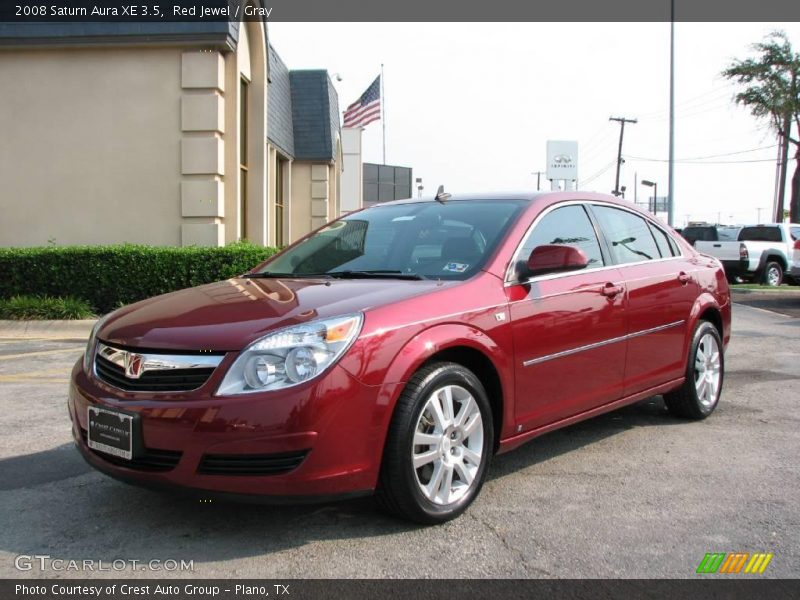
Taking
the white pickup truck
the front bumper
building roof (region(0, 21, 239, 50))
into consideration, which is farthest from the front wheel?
the front bumper

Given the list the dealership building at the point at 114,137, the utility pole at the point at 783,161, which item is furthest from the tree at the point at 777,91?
the dealership building at the point at 114,137

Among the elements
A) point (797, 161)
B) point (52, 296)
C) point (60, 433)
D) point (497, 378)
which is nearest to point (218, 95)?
point (52, 296)

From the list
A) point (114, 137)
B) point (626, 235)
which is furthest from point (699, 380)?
point (114, 137)

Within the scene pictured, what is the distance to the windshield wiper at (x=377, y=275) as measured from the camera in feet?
13.1

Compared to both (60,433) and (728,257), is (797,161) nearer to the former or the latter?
(728,257)

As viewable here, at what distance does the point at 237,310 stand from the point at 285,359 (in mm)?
522

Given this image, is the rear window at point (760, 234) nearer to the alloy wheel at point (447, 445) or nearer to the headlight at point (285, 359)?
the alloy wheel at point (447, 445)

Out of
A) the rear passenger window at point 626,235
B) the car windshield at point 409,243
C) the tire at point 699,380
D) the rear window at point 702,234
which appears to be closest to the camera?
the car windshield at point 409,243

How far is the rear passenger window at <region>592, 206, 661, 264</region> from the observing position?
502cm

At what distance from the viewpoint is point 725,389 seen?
6.90 meters

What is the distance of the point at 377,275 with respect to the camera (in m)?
4.09

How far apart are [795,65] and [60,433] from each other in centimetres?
3838

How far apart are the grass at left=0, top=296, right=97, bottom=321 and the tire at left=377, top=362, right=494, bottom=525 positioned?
923 cm

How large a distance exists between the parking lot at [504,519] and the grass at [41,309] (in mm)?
6508
